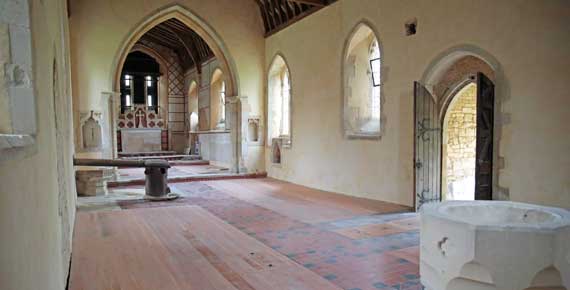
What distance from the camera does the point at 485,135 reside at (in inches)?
180

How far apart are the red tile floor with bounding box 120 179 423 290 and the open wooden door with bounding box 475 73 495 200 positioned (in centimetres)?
88

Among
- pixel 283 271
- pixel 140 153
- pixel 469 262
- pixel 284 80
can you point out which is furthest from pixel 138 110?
pixel 469 262

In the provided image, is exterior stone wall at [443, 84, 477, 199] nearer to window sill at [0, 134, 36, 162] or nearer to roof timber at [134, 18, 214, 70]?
window sill at [0, 134, 36, 162]

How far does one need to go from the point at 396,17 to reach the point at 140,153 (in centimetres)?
1262

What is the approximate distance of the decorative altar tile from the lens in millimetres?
16444

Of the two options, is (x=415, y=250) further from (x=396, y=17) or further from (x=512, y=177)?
(x=396, y=17)

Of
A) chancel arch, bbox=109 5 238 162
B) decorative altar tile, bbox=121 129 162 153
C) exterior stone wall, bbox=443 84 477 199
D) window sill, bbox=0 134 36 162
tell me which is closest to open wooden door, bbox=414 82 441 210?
exterior stone wall, bbox=443 84 477 199

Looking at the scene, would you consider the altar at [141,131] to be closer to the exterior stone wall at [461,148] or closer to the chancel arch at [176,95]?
the chancel arch at [176,95]

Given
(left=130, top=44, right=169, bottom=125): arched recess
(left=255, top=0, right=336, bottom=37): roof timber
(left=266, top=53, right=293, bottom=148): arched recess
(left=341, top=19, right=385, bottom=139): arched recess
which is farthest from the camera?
(left=130, top=44, right=169, bottom=125): arched recess

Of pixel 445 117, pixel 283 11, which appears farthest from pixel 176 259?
pixel 283 11

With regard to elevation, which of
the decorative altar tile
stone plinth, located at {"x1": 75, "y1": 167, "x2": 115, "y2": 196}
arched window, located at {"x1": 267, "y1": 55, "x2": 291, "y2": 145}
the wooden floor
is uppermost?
arched window, located at {"x1": 267, "y1": 55, "x2": 291, "y2": 145}

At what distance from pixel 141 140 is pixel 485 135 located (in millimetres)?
14717

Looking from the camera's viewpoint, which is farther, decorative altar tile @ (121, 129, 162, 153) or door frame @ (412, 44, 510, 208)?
decorative altar tile @ (121, 129, 162, 153)

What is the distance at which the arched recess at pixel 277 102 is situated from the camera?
9820 millimetres
